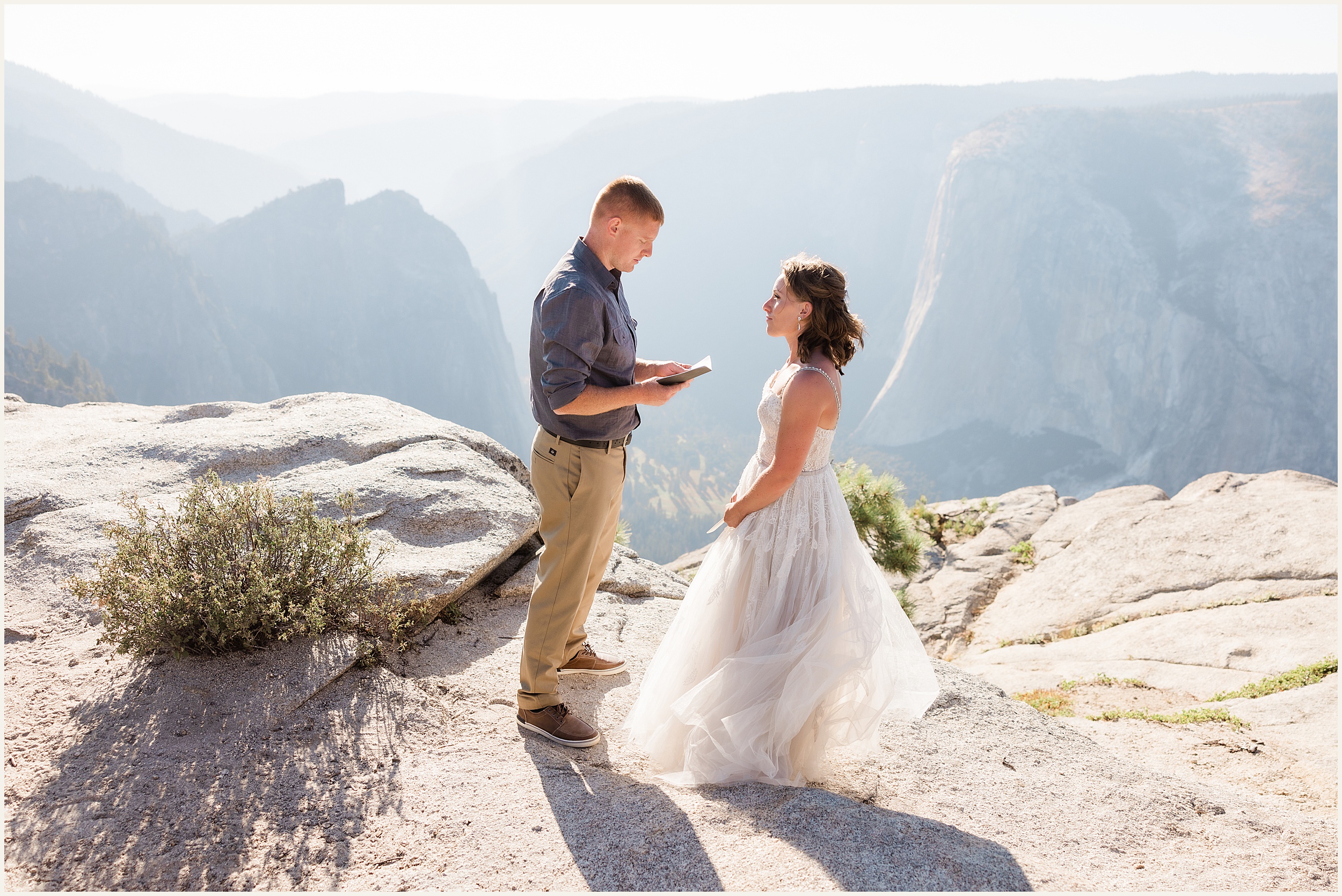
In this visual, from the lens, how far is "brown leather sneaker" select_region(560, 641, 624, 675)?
4547 millimetres

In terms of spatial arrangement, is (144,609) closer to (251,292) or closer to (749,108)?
(251,292)

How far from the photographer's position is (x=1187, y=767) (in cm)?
446

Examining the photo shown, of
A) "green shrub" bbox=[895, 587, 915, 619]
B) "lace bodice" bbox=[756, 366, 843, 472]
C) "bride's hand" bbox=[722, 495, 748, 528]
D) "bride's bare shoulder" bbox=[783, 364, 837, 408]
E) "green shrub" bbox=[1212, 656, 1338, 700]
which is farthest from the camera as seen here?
"green shrub" bbox=[895, 587, 915, 619]

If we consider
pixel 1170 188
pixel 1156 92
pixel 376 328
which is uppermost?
pixel 1156 92

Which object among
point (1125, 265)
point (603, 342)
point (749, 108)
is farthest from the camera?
point (749, 108)

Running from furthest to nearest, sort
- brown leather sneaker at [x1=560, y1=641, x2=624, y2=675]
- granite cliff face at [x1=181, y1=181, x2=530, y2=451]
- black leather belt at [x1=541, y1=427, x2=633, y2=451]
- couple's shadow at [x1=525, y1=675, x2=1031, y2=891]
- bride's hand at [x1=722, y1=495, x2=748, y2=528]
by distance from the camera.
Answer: granite cliff face at [x1=181, y1=181, x2=530, y2=451], brown leather sneaker at [x1=560, y1=641, x2=624, y2=675], black leather belt at [x1=541, y1=427, x2=633, y2=451], bride's hand at [x1=722, y1=495, x2=748, y2=528], couple's shadow at [x1=525, y1=675, x2=1031, y2=891]

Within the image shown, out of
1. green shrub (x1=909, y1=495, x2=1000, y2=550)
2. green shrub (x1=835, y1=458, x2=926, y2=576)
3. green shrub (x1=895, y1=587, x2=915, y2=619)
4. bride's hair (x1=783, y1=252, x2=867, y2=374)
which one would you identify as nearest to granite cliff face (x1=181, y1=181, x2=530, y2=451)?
green shrub (x1=909, y1=495, x2=1000, y2=550)

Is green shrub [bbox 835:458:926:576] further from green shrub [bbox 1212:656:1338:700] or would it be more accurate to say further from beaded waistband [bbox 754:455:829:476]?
beaded waistband [bbox 754:455:829:476]

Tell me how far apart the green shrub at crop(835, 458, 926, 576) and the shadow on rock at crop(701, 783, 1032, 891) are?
688 centimetres

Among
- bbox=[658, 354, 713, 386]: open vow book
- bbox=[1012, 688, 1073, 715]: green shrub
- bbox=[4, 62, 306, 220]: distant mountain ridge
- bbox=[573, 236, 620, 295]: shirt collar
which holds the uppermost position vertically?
bbox=[4, 62, 306, 220]: distant mountain ridge

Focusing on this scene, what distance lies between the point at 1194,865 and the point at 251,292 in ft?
328

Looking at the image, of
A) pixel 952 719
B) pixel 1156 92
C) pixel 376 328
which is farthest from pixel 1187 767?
pixel 1156 92

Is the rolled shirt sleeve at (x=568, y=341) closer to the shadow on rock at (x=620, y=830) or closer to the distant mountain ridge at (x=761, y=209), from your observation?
the shadow on rock at (x=620, y=830)

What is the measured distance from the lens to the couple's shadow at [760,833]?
263 cm
